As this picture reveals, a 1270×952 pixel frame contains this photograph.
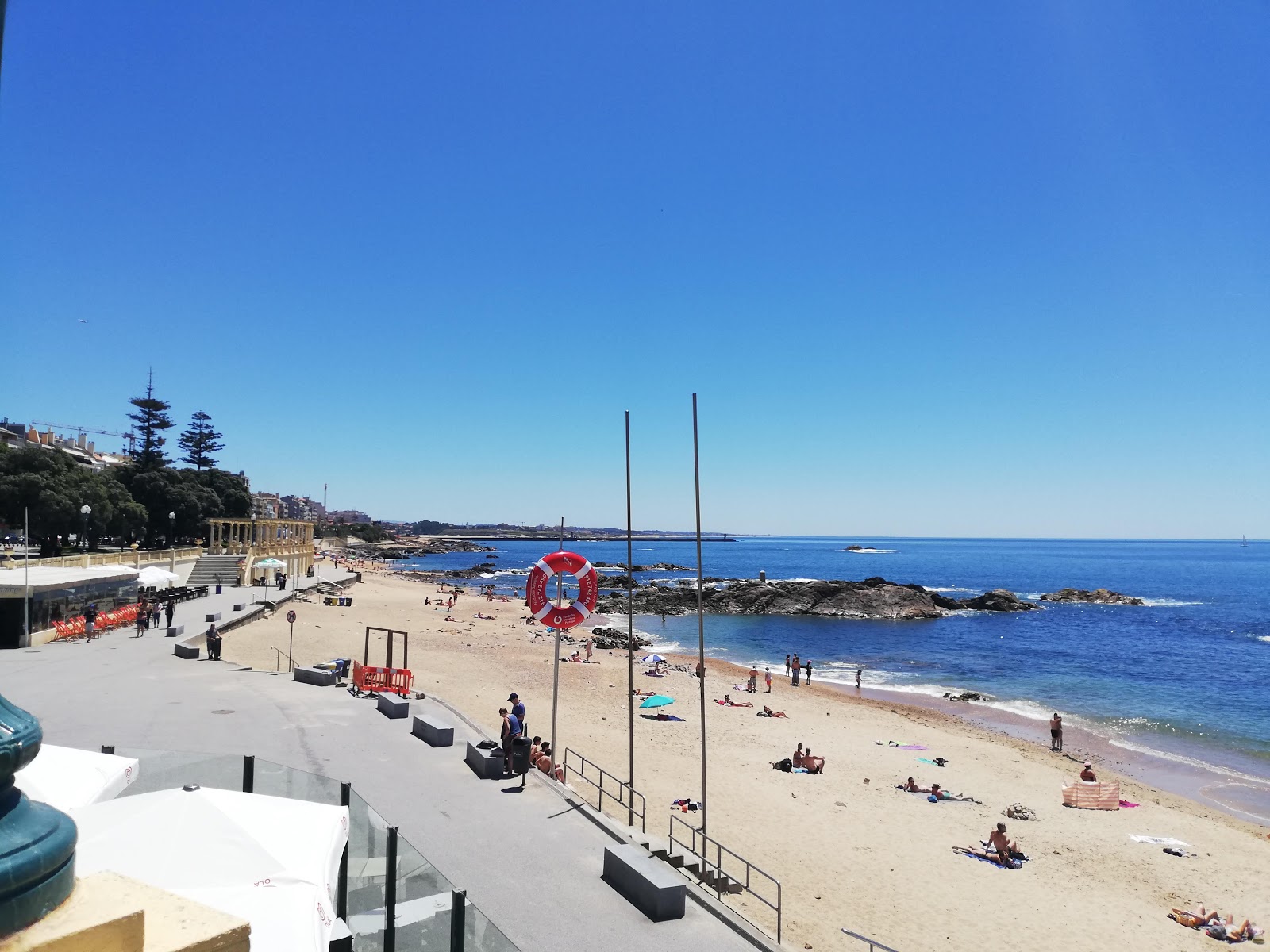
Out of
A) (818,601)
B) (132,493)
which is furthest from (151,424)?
(818,601)

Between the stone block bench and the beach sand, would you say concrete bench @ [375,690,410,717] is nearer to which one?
the stone block bench

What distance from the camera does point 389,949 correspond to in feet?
22.0

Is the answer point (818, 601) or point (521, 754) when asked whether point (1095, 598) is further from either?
point (521, 754)

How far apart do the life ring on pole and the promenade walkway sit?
104 inches

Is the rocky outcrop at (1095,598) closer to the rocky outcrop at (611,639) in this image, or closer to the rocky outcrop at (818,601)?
the rocky outcrop at (818,601)

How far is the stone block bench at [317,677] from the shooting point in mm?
18891

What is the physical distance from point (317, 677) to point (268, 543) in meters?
41.5

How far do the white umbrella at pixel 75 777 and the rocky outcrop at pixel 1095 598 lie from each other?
300ft

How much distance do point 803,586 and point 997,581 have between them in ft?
207

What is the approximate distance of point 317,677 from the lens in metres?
18.9

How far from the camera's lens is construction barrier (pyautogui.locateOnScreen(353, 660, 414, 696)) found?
1853 cm

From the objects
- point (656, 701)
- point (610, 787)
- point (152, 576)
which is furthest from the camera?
point (152, 576)

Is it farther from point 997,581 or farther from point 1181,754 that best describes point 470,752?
point 997,581

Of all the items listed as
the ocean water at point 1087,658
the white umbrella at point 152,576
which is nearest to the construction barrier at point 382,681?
the white umbrella at point 152,576
